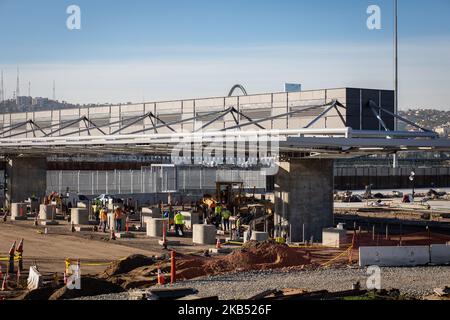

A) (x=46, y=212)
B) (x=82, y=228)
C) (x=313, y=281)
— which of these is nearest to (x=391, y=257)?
(x=313, y=281)

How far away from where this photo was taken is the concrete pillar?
114ft

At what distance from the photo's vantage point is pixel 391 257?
25391 mm

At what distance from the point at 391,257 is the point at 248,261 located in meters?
4.51

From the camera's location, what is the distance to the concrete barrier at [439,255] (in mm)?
26016

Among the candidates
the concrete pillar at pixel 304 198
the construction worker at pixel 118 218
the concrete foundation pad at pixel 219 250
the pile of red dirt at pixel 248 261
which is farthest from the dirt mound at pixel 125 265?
the construction worker at pixel 118 218

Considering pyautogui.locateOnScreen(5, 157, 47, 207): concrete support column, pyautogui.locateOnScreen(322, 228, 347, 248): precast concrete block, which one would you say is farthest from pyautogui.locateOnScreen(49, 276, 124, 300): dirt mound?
pyautogui.locateOnScreen(5, 157, 47, 207): concrete support column

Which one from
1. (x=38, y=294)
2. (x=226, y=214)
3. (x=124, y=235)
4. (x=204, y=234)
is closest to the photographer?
(x=38, y=294)

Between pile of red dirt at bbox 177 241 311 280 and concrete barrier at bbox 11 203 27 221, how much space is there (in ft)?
75.4

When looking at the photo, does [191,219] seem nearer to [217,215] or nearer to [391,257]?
[217,215]

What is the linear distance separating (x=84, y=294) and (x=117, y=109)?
2949 cm
